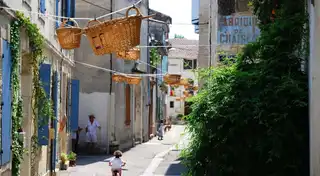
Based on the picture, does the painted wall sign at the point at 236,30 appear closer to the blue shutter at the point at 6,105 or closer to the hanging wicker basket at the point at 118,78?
the hanging wicker basket at the point at 118,78

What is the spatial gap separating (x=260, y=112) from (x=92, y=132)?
16.1 m

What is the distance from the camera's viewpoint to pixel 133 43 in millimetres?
10812

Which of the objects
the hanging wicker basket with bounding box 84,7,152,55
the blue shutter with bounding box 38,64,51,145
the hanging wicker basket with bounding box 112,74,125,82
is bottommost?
the blue shutter with bounding box 38,64,51,145

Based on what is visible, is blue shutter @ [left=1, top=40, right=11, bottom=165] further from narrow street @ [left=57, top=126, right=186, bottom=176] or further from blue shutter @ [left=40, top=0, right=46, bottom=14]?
narrow street @ [left=57, top=126, right=186, bottom=176]

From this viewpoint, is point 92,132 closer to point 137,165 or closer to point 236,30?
point 137,165

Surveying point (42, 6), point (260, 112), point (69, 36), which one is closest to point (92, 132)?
point (42, 6)

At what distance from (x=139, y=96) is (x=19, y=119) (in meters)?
19.2

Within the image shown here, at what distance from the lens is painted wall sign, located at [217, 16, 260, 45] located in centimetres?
1581

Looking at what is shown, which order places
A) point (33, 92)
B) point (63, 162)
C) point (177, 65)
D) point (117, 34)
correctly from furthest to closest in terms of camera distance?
1. point (177, 65)
2. point (63, 162)
3. point (33, 92)
4. point (117, 34)

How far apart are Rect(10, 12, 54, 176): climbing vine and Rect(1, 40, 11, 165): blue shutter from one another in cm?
36

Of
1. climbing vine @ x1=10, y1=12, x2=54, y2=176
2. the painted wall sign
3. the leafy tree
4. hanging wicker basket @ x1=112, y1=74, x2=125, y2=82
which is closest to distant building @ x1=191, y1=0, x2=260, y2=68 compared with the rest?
the painted wall sign

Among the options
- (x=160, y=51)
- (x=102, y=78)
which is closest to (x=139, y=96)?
(x=102, y=78)

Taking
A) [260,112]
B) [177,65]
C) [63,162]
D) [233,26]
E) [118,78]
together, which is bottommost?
[63,162]

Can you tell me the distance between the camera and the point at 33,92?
12.4 metres
